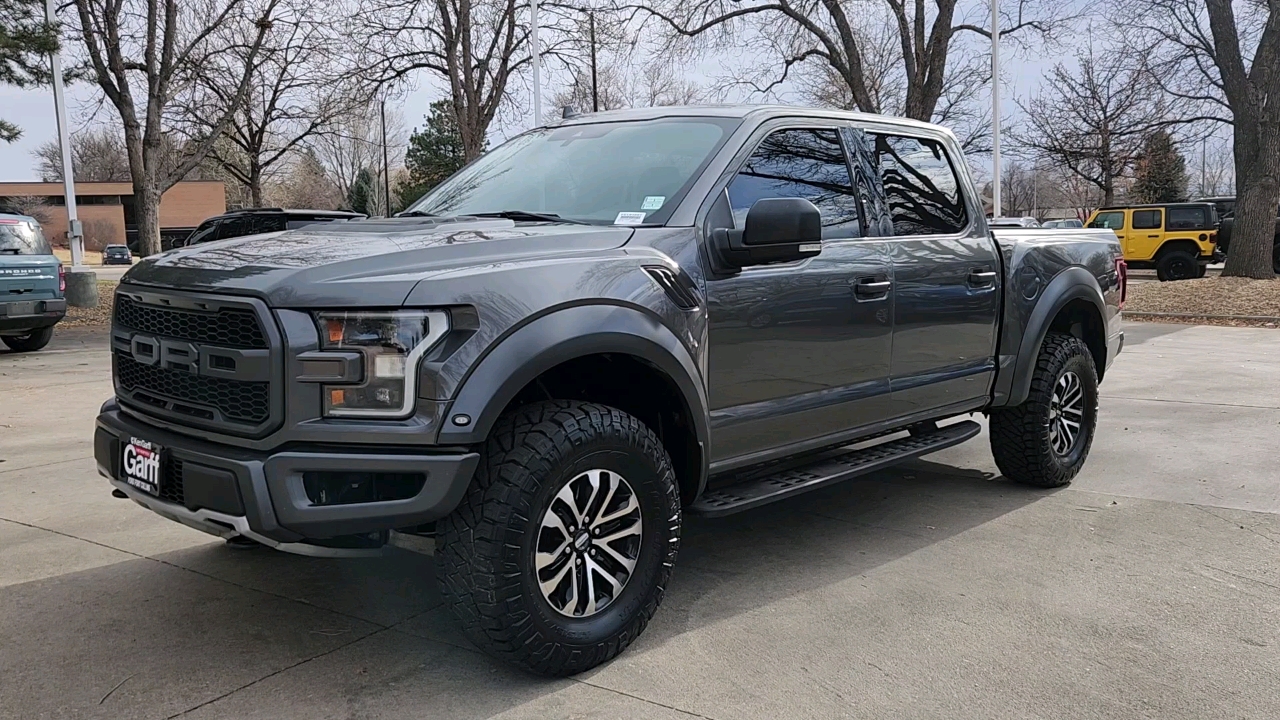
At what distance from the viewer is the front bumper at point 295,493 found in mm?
2762

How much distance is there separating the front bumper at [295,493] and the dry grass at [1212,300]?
15338 millimetres

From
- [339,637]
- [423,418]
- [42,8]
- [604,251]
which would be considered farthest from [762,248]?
[42,8]

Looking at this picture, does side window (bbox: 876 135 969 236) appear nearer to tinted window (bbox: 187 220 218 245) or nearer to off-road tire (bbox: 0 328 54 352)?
off-road tire (bbox: 0 328 54 352)

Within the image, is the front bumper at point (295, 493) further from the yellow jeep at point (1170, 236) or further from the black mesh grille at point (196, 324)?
the yellow jeep at point (1170, 236)

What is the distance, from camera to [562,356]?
3.08m

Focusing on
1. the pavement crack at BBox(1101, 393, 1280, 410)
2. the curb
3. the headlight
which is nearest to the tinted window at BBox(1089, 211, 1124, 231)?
the curb

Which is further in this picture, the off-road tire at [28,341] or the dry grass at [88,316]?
the dry grass at [88,316]

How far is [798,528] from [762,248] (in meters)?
1.72

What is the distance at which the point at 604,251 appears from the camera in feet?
11.1

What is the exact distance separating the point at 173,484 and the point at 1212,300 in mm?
17571

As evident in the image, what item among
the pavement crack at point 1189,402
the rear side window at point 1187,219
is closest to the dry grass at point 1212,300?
the rear side window at point 1187,219

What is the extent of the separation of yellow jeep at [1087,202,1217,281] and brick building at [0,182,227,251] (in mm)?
55504

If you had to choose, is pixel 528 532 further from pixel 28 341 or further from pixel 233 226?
pixel 233 226

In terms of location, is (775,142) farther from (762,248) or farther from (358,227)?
(358,227)
